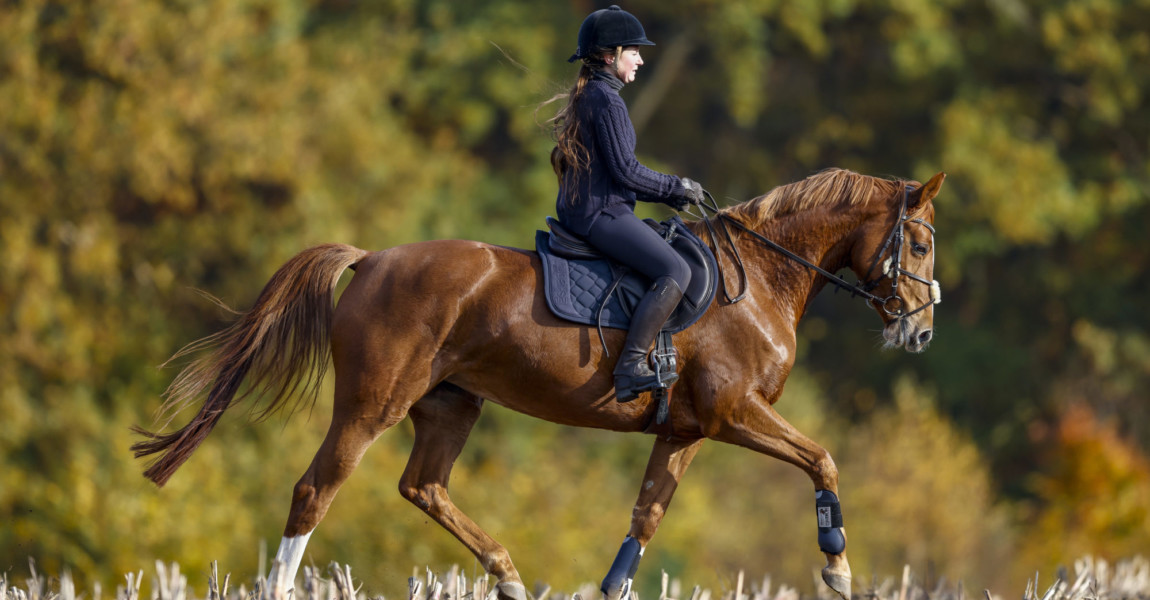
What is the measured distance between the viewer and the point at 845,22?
2452 cm

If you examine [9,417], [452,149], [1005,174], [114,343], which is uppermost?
[1005,174]

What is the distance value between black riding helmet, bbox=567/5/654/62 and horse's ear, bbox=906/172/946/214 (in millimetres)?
1566

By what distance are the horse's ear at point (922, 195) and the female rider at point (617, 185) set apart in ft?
3.60

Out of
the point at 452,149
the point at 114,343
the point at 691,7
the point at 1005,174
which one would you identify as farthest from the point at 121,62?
the point at 1005,174

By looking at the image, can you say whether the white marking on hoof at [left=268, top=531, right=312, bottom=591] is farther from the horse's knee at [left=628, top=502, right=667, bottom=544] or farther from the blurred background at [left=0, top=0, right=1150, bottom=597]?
the blurred background at [left=0, top=0, right=1150, bottom=597]

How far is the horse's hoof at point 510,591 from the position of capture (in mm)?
6961

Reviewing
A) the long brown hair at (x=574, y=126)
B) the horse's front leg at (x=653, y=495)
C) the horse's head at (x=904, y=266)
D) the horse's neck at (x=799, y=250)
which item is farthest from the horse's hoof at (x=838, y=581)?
the long brown hair at (x=574, y=126)

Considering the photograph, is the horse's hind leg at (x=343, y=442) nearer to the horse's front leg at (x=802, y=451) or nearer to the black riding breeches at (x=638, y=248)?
the black riding breeches at (x=638, y=248)

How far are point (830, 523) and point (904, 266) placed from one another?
1.38 m

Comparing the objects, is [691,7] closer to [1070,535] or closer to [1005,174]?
[1005,174]

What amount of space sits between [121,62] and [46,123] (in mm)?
1297

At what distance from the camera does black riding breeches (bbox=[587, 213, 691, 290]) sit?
6.70m

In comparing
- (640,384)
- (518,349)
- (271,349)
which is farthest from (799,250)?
(271,349)

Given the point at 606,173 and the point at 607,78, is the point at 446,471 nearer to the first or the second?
the point at 606,173
